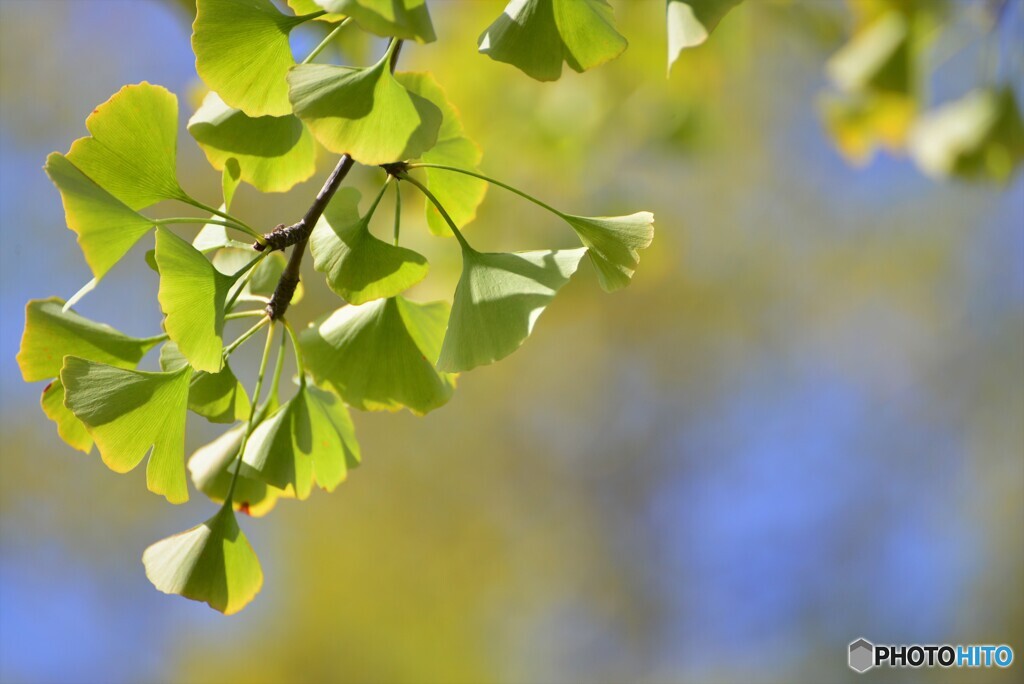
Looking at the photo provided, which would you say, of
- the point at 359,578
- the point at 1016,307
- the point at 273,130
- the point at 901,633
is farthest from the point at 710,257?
the point at 273,130

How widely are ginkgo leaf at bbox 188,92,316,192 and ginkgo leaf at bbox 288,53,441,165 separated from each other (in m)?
0.06

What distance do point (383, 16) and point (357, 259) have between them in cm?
7

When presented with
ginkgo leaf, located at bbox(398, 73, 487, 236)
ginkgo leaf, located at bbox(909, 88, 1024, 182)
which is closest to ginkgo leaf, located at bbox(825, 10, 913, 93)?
ginkgo leaf, located at bbox(909, 88, 1024, 182)

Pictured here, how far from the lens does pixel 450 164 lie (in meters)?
0.28

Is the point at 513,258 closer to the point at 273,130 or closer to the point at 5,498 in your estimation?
the point at 273,130

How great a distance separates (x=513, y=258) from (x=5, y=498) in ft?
8.66

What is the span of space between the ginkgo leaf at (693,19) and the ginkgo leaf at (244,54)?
→ 96 mm

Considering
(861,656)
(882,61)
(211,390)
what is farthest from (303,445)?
(861,656)

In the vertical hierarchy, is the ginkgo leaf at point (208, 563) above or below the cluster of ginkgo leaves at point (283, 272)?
below

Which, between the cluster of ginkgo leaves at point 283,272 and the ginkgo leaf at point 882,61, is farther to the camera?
the ginkgo leaf at point 882,61

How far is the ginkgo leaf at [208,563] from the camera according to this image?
23 centimetres

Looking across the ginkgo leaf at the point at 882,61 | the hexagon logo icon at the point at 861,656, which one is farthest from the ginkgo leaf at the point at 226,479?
the hexagon logo icon at the point at 861,656

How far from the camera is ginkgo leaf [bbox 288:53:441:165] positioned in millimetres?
190

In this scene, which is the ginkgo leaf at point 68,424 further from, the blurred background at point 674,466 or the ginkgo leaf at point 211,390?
the blurred background at point 674,466
